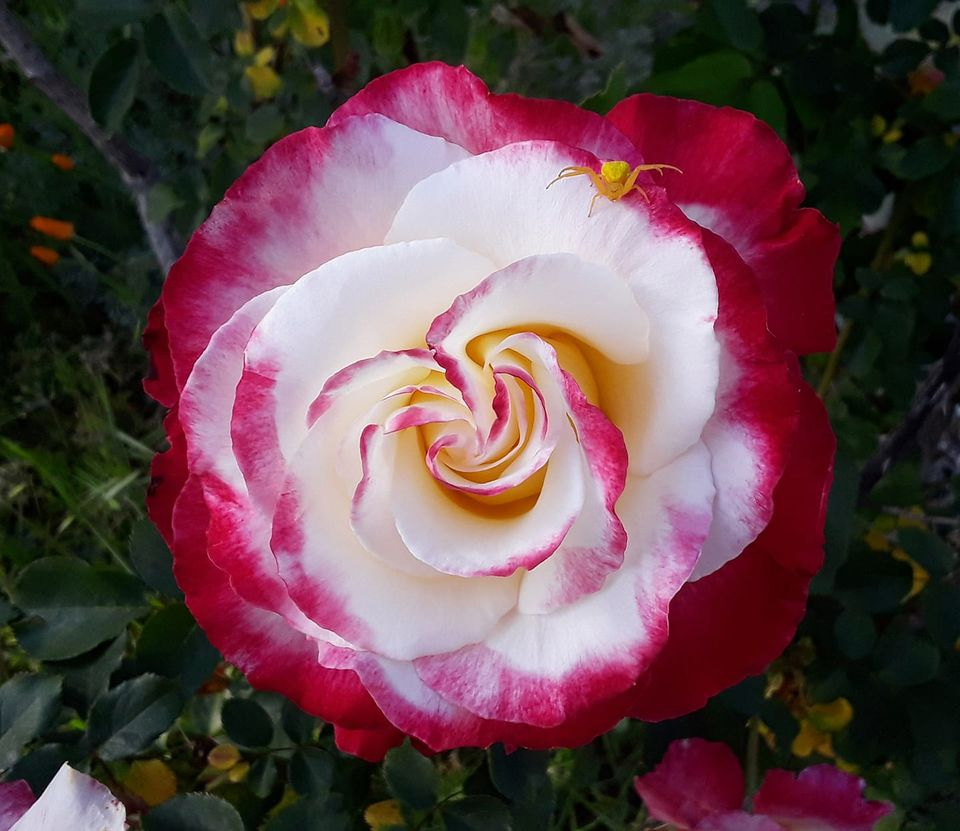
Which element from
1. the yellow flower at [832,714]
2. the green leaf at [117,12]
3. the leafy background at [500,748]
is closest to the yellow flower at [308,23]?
the leafy background at [500,748]

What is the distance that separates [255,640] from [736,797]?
338mm

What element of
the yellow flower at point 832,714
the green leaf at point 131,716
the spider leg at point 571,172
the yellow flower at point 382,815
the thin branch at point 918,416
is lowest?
the yellow flower at point 832,714

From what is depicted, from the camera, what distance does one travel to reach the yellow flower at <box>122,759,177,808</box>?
567 mm

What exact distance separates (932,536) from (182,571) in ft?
1.72

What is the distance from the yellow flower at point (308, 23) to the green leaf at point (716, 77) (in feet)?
1.22

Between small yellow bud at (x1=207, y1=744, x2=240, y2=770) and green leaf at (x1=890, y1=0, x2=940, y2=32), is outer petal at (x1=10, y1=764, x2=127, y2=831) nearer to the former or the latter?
small yellow bud at (x1=207, y1=744, x2=240, y2=770)

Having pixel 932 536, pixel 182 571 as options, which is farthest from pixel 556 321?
pixel 932 536

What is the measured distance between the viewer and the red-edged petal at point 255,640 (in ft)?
1.18

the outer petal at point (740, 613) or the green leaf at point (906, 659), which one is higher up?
the outer petal at point (740, 613)

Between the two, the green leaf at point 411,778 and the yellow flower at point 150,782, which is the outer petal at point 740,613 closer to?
the green leaf at point 411,778

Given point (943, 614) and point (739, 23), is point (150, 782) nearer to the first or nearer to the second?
point (943, 614)

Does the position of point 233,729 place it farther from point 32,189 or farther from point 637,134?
point 32,189

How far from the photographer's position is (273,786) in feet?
1.82

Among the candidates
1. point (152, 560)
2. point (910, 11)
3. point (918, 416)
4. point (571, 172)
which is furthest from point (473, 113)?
point (918, 416)
